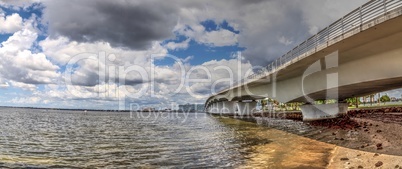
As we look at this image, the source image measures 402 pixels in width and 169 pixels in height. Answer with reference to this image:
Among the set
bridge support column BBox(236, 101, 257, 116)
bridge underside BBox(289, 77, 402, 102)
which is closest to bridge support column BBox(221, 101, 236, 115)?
bridge support column BBox(236, 101, 257, 116)

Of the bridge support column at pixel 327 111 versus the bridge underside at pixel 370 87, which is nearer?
the bridge underside at pixel 370 87

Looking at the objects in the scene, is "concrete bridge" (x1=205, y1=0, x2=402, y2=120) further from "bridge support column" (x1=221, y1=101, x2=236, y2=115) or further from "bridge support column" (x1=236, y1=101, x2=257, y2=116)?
"bridge support column" (x1=221, y1=101, x2=236, y2=115)

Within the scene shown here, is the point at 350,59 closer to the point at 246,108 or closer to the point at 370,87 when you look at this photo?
the point at 370,87

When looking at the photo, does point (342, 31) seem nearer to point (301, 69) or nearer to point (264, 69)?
point (301, 69)

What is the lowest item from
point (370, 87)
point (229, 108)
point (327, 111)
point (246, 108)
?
point (229, 108)

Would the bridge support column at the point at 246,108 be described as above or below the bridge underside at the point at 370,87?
below

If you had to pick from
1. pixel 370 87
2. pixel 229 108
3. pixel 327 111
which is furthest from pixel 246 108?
pixel 370 87

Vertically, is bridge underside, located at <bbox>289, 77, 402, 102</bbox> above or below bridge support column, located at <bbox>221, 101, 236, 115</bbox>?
above

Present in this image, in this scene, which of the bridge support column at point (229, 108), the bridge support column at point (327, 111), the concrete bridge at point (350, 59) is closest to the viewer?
the concrete bridge at point (350, 59)

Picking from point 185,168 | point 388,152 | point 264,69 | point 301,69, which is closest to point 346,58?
point 301,69

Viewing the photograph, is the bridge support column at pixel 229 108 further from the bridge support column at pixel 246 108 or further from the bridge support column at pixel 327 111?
the bridge support column at pixel 327 111

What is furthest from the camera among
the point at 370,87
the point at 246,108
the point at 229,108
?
the point at 229,108

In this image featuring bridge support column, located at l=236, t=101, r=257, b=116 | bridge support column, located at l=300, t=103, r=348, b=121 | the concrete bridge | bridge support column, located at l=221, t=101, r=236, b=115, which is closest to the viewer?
the concrete bridge

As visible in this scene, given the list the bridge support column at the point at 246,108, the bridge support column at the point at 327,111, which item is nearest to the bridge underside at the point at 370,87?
the bridge support column at the point at 327,111
